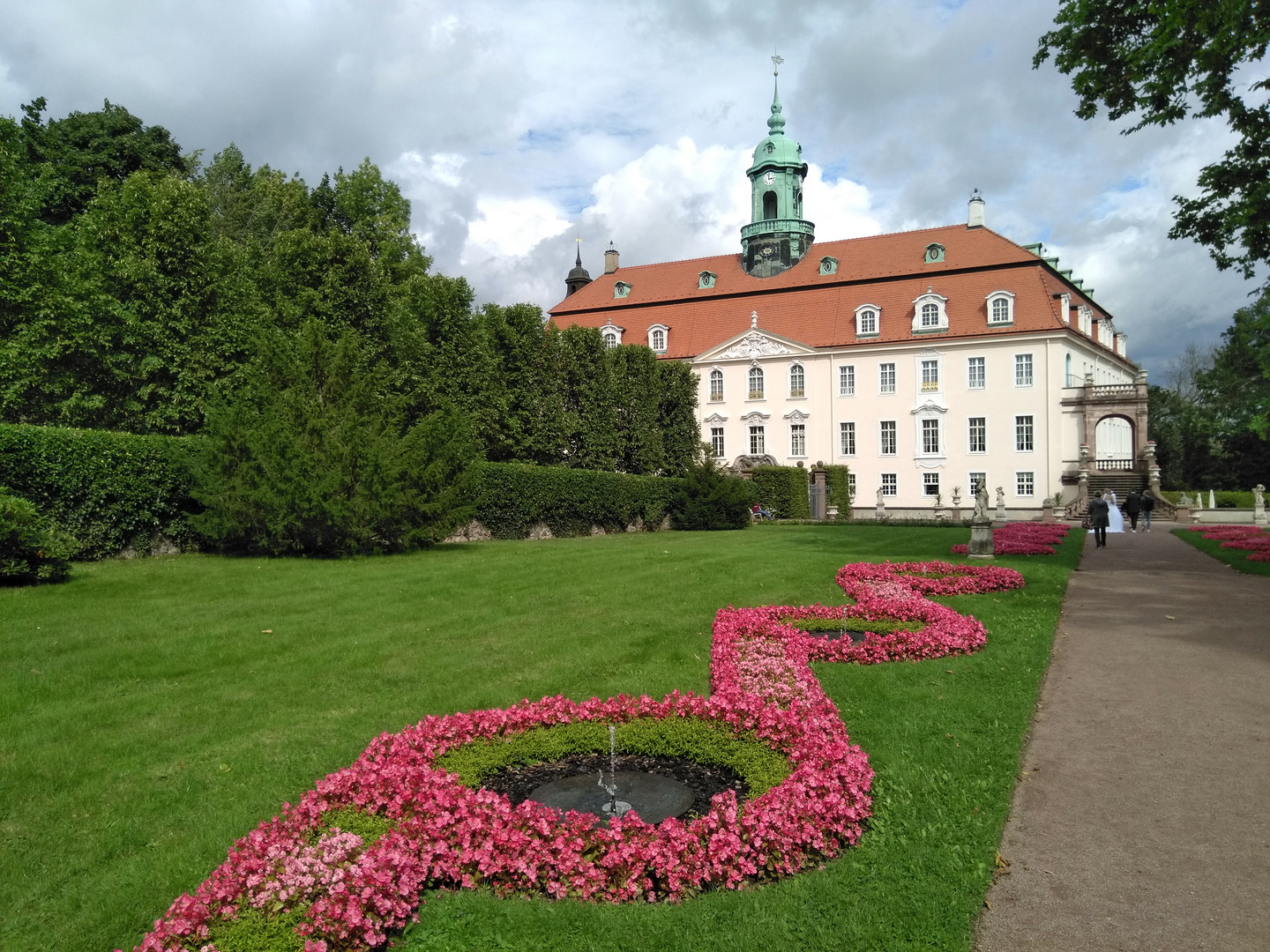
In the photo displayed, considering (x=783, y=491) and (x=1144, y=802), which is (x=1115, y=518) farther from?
(x=1144, y=802)

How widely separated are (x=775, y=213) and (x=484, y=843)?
53.8m

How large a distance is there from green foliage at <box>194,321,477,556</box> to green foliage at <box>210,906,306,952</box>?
501 inches

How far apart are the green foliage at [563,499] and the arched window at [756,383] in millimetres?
19184

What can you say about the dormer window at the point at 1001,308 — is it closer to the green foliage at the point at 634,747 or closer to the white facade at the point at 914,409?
the white facade at the point at 914,409

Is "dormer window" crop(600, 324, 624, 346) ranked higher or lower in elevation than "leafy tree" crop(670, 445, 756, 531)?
higher

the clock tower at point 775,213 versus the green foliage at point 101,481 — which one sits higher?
the clock tower at point 775,213

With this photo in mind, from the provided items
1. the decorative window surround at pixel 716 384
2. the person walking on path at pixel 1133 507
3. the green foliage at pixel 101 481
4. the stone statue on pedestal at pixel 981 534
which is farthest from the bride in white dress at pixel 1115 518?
the green foliage at pixel 101 481

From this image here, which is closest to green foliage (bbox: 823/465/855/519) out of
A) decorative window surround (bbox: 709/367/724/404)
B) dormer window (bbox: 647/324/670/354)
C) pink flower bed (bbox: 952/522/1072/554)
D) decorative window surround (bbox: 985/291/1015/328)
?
decorative window surround (bbox: 709/367/724/404)

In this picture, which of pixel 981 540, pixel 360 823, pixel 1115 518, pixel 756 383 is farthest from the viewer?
pixel 756 383

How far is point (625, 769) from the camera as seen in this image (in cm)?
555

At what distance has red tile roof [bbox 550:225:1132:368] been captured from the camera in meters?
45.2

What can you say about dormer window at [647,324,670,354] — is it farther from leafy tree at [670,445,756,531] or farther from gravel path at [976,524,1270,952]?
gravel path at [976,524,1270,952]

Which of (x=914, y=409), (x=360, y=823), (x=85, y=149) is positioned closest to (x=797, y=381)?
(x=914, y=409)

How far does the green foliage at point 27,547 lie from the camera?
36.4 ft
